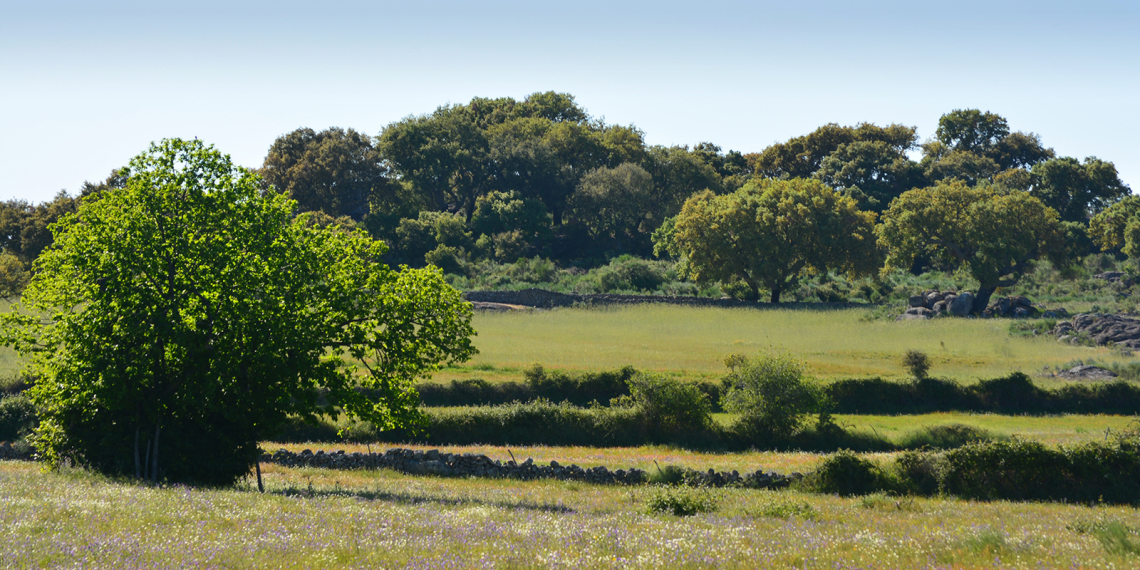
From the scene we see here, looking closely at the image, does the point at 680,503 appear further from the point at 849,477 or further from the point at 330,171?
the point at 330,171

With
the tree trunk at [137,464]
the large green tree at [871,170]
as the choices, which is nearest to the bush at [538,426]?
the tree trunk at [137,464]

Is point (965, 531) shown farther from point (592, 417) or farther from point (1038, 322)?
point (1038, 322)

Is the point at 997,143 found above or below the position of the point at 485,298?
above

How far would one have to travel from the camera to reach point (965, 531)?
1400cm

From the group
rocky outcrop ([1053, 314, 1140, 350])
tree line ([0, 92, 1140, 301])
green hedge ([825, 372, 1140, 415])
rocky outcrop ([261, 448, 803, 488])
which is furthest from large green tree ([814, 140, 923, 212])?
rocky outcrop ([261, 448, 803, 488])

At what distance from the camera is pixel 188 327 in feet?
61.2

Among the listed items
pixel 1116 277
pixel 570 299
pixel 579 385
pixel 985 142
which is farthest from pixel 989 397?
pixel 985 142

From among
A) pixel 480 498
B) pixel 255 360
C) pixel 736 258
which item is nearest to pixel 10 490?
pixel 255 360

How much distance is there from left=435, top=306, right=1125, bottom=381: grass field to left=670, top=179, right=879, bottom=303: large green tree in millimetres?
5164

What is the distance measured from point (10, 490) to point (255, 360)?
5749 millimetres

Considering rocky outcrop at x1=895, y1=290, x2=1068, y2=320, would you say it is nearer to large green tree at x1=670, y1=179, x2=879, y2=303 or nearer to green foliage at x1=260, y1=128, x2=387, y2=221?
large green tree at x1=670, y1=179, x2=879, y2=303

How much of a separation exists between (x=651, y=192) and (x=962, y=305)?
41707 millimetres

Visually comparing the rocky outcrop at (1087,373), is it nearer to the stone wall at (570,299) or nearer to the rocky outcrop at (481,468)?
the rocky outcrop at (481,468)

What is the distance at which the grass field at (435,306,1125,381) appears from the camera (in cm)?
4350
